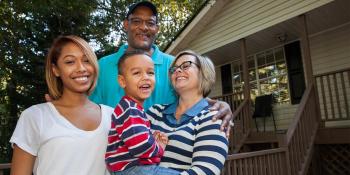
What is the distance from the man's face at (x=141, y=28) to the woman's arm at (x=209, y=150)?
1158 mm

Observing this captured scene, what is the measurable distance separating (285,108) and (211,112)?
8.74m

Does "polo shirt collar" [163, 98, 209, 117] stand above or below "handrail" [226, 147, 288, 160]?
above

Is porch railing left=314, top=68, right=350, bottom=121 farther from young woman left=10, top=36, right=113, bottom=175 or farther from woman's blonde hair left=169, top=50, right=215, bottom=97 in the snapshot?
young woman left=10, top=36, right=113, bottom=175

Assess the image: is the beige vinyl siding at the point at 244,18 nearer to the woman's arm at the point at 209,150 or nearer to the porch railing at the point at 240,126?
the porch railing at the point at 240,126

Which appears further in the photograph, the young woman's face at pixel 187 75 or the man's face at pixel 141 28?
the man's face at pixel 141 28

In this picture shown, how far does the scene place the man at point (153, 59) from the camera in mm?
2465

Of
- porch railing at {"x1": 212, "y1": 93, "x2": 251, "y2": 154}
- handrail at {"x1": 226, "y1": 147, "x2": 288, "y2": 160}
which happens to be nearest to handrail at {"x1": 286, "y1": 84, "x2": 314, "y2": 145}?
handrail at {"x1": 226, "y1": 147, "x2": 288, "y2": 160}

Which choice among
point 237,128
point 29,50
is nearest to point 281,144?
point 237,128

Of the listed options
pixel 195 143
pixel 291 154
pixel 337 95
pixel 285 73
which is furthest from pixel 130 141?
pixel 285 73

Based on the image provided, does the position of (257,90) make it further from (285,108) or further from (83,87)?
(83,87)

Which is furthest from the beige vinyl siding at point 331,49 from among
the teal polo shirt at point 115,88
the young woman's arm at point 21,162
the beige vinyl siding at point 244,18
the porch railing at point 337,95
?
the young woman's arm at point 21,162

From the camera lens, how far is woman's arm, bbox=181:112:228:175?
164cm

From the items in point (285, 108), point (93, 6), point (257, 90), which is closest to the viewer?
point (93, 6)

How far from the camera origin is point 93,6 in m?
6.99
